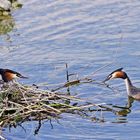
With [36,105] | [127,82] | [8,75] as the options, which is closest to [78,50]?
[127,82]

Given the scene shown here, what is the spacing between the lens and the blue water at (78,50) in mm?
13312

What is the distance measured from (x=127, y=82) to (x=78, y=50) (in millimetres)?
2738

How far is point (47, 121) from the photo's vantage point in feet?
45.0

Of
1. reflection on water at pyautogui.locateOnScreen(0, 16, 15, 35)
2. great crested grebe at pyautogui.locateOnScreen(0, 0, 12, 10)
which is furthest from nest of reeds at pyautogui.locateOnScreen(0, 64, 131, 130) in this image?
great crested grebe at pyautogui.locateOnScreen(0, 0, 12, 10)

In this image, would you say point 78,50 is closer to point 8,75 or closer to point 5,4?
point 8,75

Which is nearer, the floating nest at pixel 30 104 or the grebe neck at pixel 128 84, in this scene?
the floating nest at pixel 30 104

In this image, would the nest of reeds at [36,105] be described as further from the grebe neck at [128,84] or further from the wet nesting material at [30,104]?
the grebe neck at [128,84]

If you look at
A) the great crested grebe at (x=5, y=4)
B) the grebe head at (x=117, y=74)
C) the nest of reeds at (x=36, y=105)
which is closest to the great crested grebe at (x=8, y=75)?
the nest of reeds at (x=36, y=105)

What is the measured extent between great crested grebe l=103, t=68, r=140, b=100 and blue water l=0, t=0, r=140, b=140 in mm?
Answer: 207

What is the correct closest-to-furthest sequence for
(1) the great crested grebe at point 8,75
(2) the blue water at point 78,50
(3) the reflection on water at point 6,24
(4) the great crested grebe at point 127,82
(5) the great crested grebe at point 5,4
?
(2) the blue water at point 78,50
(1) the great crested grebe at point 8,75
(4) the great crested grebe at point 127,82
(3) the reflection on water at point 6,24
(5) the great crested grebe at point 5,4

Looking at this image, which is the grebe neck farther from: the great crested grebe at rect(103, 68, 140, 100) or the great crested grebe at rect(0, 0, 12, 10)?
the great crested grebe at rect(0, 0, 12, 10)

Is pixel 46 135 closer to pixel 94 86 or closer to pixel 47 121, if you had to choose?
pixel 47 121

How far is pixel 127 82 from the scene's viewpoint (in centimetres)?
1534

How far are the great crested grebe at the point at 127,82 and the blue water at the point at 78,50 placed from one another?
0.21m
